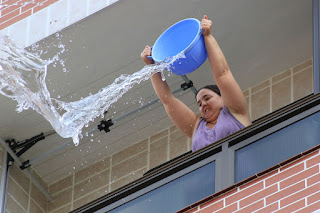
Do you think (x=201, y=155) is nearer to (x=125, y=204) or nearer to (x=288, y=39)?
(x=125, y=204)

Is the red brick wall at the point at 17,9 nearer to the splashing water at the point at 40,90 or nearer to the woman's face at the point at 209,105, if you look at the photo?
the splashing water at the point at 40,90

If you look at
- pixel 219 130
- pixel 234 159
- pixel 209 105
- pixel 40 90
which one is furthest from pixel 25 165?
pixel 234 159

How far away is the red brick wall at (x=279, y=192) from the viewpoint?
32.5ft

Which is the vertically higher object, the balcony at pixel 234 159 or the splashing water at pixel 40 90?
the splashing water at pixel 40 90

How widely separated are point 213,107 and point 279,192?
6.92 feet

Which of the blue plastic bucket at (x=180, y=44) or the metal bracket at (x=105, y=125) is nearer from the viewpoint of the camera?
the blue plastic bucket at (x=180, y=44)

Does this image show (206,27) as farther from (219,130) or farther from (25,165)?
(25,165)

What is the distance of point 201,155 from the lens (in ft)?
36.1

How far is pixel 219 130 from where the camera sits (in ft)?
Result: 38.1

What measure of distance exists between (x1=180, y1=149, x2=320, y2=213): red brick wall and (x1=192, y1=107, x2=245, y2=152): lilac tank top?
120cm

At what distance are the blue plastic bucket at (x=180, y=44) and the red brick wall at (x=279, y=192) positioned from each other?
1.69 m

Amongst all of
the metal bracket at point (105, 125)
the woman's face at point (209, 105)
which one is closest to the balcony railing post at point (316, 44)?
the woman's face at point (209, 105)

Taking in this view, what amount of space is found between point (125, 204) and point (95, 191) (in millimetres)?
3190

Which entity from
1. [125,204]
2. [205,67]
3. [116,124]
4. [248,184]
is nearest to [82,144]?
[116,124]
